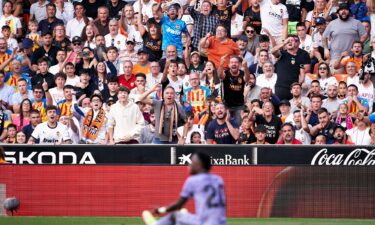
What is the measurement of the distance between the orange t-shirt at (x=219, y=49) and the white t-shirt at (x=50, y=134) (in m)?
4.24

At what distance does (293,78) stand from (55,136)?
5.46 meters

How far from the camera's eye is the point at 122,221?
19.3 m

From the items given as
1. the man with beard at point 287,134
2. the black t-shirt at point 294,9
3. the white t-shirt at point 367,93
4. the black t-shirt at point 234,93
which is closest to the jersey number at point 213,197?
the man with beard at point 287,134

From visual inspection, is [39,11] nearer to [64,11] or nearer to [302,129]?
[64,11]

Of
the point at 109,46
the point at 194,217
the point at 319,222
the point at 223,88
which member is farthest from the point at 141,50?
the point at 194,217

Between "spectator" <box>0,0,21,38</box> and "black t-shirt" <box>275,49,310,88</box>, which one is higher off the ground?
"spectator" <box>0,0,21,38</box>

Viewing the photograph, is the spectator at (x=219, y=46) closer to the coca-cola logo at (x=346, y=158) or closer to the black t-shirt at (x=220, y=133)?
the black t-shirt at (x=220, y=133)

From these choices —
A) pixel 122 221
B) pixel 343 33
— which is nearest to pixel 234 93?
pixel 343 33

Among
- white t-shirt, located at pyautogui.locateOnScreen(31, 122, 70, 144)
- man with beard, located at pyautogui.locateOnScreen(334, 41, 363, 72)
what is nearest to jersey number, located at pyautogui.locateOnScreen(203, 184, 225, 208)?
white t-shirt, located at pyautogui.locateOnScreen(31, 122, 70, 144)

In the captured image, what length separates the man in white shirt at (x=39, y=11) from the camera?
26578 mm

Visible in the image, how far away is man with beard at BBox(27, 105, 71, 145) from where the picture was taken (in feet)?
70.9

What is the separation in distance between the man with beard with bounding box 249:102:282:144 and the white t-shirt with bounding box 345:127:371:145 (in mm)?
1458

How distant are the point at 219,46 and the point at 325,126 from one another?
404 cm

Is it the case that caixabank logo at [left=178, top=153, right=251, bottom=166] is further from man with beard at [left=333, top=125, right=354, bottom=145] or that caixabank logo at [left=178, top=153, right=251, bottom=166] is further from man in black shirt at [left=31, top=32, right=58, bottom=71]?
man in black shirt at [left=31, top=32, right=58, bottom=71]
